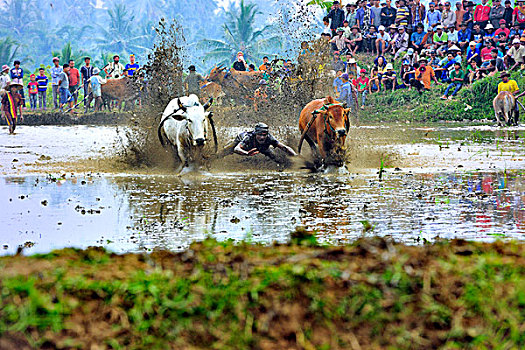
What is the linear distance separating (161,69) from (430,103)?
14.1 m

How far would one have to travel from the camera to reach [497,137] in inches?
749

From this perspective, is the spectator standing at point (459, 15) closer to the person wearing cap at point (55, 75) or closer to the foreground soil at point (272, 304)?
the person wearing cap at point (55, 75)

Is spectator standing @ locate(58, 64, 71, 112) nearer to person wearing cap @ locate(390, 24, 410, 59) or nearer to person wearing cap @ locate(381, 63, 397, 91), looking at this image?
person wearing cap @ locate(381, 63, 397, 91)

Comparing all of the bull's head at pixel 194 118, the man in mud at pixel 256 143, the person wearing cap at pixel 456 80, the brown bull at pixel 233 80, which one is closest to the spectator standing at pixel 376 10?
the person wearing cap at pixel 456 80

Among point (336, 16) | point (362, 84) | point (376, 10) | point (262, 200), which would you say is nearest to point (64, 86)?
point (336, 16)

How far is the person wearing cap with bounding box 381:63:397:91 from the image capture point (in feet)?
96.7

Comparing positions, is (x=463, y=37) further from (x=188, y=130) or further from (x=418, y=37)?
(x=188, y=130)

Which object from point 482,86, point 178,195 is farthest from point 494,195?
point 482,86

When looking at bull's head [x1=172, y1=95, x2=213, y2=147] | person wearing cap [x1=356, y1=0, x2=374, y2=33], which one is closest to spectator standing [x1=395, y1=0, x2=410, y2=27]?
person wearing cap [x1=356, y1=0, x2=374, y2=33]

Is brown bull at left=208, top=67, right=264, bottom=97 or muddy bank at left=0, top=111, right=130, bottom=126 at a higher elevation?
brown bull at left=208, top=67, right=264, bottom=97

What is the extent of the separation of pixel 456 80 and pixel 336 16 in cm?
554

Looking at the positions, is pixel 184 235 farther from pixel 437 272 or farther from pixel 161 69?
pixel 161 69

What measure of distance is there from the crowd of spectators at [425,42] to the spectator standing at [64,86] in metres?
11.3

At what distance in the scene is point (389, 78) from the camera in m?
29.8
